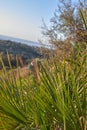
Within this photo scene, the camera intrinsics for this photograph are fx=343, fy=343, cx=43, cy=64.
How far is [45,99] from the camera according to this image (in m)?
2.15

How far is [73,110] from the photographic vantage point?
196 centimetres

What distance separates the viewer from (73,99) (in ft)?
7.00

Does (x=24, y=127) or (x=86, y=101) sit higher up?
(x=86, y=101)

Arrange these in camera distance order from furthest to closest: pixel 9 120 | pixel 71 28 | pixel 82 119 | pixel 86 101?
pixel 71 28 → pixel 9 120 → pixel 86 101 → pixel 82 119

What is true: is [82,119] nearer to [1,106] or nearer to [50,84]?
[50,84]

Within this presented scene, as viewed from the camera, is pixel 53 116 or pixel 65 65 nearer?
pixel 53 116

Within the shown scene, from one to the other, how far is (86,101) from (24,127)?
495 millimetres

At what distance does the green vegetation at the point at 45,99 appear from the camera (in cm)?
196

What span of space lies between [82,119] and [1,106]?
61cm

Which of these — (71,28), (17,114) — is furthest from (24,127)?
(71,28)

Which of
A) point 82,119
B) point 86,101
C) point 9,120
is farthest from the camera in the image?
point 9,120

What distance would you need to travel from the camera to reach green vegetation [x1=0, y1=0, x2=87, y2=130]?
6.44ft

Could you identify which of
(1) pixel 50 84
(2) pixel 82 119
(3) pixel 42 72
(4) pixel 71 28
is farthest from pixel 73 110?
(4) pixel 71 28

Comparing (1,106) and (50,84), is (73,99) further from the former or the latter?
(1,106)
